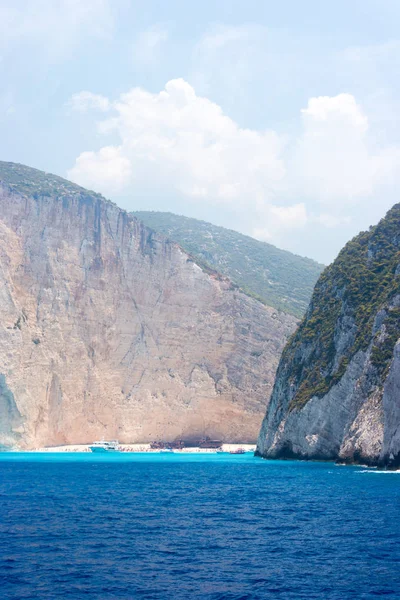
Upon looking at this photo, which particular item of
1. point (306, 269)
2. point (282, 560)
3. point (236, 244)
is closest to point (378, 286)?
point (282, 560)

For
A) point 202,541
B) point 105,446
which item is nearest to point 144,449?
point 105,446

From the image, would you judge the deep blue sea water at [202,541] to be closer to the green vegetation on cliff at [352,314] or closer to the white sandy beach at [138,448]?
the green vegetation on cliff at [352,314]

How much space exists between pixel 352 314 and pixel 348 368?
677 centimetres

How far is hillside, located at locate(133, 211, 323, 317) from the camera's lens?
14300 centimetres

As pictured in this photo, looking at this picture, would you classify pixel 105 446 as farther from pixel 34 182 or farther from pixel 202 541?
pixel 202 541

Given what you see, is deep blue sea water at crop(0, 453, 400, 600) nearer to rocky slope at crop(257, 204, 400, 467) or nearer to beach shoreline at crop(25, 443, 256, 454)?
rocky slope at crop(257, 204, 400, 467)

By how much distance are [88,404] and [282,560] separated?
252ft

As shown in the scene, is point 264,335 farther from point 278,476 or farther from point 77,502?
point 77,502

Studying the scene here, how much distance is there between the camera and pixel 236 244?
17712 centimetres

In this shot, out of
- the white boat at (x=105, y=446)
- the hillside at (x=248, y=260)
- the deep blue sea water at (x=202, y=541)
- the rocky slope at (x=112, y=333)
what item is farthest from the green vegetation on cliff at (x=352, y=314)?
the hillside at (x=248, y=260)

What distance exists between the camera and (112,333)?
99250mm

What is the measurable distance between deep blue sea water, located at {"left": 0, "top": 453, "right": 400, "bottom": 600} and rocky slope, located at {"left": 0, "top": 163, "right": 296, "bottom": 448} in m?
51.3

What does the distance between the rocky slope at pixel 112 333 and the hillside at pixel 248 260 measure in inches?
1067

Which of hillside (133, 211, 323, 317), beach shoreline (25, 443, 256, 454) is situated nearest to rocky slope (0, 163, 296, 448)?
beach shoreline (25, 443, 256, 454)
